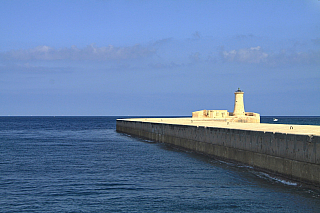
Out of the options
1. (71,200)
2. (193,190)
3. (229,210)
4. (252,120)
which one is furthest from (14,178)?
(252,120)

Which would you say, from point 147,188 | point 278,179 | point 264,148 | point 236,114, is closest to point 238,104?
point 236,114

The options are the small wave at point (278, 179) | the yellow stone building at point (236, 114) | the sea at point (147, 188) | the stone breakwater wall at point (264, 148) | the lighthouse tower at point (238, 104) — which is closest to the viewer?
the sea at point (147, 188)

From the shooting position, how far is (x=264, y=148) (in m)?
19.2

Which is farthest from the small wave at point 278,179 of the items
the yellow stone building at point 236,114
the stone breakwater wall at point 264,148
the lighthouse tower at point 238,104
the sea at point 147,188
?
the lighthouse tower at point 238,104

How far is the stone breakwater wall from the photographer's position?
1545cm

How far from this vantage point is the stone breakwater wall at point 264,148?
50.7 feet

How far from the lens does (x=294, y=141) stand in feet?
54.4

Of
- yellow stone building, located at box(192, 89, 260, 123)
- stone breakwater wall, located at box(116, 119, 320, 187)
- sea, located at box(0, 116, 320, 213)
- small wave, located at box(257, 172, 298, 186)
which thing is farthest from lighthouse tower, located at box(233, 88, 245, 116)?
small wave, located at box(257, 172, 298, 186)

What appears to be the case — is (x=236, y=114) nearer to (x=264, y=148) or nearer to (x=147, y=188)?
(x=264, y=148)

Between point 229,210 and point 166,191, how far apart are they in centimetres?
351

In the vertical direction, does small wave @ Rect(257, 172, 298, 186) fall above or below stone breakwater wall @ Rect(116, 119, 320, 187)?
below

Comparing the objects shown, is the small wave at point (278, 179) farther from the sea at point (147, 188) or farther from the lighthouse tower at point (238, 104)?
the lighthouse tower at point (238, 104)

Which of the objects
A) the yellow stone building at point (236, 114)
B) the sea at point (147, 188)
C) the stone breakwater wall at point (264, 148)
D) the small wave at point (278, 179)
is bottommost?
the sea at point (147, 188)

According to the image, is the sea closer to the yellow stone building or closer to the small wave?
the small wave
